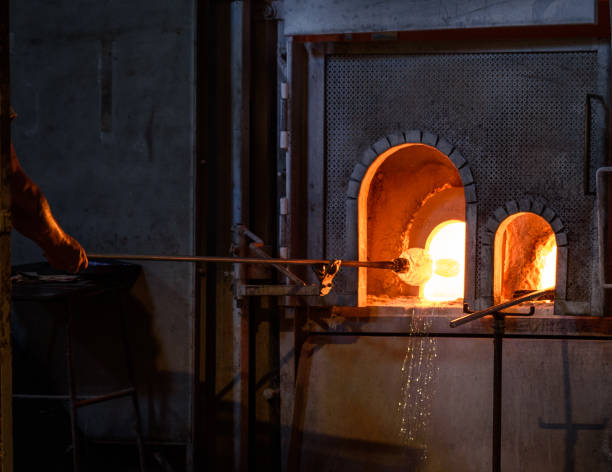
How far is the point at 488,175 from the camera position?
15.7 ft

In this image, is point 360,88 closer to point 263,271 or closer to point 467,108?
point 467,108

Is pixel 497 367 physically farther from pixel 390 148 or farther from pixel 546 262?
pixel 546 262

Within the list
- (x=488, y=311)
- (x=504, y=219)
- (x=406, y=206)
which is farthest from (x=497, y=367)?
Result: (x=406, y=206)

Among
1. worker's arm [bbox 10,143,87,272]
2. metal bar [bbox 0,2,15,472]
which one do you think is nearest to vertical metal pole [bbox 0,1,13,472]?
metal bar [bbox 0,2,15,472]

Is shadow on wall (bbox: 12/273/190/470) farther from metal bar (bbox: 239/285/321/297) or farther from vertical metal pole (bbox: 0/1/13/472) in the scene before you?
vertical metal pole (bbox: 0/1/13/472)

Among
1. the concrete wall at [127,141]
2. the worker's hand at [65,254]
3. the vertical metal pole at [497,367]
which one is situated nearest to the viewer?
the worker's hand at [65,254]

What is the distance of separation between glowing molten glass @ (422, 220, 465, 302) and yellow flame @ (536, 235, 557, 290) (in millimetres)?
694

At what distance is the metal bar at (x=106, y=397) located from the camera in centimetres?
448

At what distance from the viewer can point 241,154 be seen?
5.12 meters

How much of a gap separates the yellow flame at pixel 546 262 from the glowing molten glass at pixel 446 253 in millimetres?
694

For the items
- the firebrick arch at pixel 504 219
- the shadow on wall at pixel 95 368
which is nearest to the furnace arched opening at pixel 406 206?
the firebrick arch at pixel 504 219

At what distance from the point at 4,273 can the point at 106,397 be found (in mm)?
2922

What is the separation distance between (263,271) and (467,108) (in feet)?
6.57

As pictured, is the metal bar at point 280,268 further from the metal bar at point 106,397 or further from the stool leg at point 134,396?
the metal bar at point 106,397
